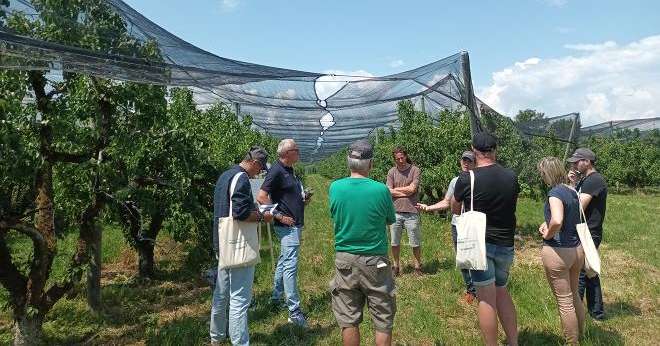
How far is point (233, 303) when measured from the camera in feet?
12.1

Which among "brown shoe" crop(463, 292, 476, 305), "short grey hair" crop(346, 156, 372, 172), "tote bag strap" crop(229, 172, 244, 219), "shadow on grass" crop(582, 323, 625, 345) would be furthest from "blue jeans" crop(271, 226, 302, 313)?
"shadow on grass" crop(582, 323, 625, 345)

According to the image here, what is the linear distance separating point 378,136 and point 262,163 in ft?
44.1

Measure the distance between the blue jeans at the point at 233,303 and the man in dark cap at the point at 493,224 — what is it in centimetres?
170

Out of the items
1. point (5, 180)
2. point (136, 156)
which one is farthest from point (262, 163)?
point (5, 180)

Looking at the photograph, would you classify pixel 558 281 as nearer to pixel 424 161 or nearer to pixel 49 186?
pixel 49 186

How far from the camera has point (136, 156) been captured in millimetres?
4422

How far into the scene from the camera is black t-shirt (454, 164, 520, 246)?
335 centimetres

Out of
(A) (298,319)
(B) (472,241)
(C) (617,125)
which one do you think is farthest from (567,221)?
(C) (617,125)

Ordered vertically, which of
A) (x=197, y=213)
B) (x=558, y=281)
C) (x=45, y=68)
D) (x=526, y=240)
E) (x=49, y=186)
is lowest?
(x=526, y=240)

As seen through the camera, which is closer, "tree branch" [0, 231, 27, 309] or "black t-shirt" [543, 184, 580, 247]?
"black t-shirt" [543, 184, 580, 247]

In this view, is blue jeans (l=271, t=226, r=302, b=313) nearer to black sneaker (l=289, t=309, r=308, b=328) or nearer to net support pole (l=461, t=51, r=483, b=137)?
black sneaker (l=289, t=309, r=308, b=328)

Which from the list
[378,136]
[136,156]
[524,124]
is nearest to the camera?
[136,156]

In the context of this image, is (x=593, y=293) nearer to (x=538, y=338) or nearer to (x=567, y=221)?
(x=538, y=338)

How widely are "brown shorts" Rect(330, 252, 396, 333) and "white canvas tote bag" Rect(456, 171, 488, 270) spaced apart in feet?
1.81
